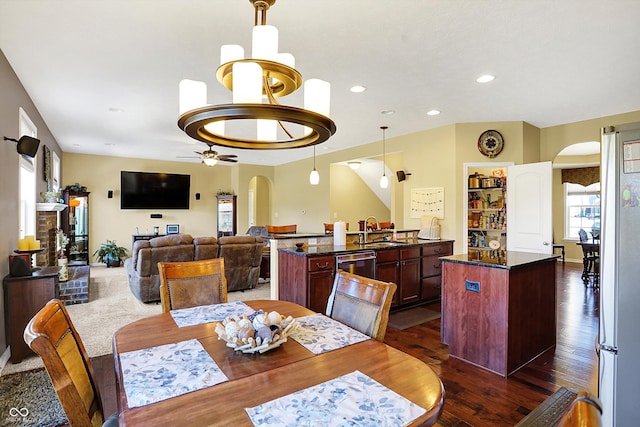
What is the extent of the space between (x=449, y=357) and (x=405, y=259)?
Result: 162 cm

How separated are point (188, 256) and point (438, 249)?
3.68 meters

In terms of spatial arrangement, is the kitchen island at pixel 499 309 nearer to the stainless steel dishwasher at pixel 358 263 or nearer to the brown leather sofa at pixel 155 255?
Answer: the stainless steel dishwasher at pixel 358 263

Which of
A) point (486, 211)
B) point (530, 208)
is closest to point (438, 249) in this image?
point (530, 208)

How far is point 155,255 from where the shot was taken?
471cm

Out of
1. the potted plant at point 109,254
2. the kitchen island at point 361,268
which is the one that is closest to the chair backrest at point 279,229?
the kitchen island at point 361,268

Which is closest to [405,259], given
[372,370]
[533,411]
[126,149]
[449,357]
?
[449,357]

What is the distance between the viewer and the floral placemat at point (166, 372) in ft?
3.50

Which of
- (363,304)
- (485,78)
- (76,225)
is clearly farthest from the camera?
(76,225)

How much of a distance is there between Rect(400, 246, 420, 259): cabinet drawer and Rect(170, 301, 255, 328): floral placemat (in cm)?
288

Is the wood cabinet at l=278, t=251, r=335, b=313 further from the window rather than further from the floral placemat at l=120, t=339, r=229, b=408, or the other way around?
the window

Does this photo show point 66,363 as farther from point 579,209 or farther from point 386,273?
point 579,209

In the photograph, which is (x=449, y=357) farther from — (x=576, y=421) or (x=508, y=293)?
(x=576, y=421)

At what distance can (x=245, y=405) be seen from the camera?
1.00 meters

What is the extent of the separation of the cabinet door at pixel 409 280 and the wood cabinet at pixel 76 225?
715 centimetres
